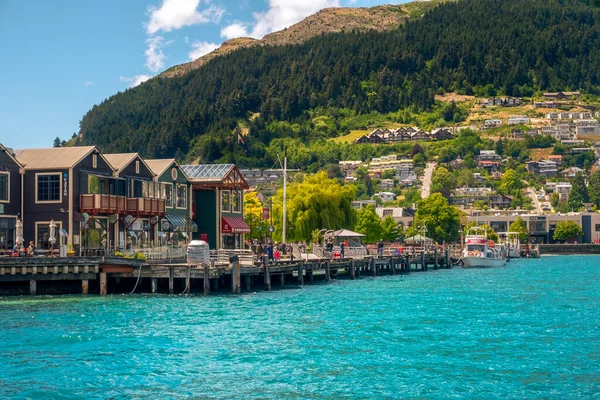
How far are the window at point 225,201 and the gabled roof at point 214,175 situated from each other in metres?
1.35

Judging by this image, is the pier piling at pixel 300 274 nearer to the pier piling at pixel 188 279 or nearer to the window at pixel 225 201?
the pier piling at pixel 188 279

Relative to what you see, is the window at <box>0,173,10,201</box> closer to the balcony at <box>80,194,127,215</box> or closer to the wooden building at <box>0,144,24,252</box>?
the wooden building at <box>0,144,24,252</box>

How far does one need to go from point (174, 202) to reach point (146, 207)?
6.45 meters

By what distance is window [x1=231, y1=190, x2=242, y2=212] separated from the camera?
3327 inches

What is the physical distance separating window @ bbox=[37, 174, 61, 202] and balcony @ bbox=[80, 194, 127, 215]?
1.85 m

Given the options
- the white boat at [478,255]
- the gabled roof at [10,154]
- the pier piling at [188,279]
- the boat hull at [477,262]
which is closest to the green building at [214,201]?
the gabled roof at [10,154]

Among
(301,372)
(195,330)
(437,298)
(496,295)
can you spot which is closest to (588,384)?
(301,372)

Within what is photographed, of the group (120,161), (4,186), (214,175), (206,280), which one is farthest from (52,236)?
(214,175)

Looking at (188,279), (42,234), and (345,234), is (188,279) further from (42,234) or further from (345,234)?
(345,234)

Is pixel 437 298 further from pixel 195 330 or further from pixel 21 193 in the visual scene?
pixel 21 193

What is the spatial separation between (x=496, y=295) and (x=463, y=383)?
117 ft

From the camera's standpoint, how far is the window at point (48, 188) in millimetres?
62281

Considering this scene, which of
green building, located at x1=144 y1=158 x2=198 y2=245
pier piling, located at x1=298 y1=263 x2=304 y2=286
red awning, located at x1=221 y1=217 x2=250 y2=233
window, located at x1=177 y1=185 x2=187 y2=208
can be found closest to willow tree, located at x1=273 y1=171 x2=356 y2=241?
red awning, located at x1=221 y1=217 x2=250 y2=233

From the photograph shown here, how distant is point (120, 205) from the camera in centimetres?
6662
